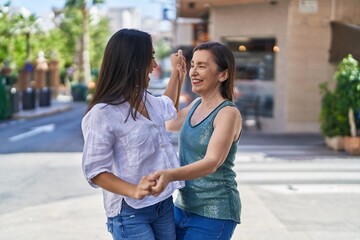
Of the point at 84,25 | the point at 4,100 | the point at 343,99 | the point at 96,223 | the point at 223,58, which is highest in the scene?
the point at 223,58

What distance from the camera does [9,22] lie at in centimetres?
3825

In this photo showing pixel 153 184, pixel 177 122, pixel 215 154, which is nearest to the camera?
pixel 153 184

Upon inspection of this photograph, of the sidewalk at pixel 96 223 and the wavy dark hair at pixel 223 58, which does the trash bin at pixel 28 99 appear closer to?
the sidewalk at pixel 96 223

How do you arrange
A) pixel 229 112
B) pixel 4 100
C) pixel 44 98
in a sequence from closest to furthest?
pixel 229 112 < pixel 4 100 < pixel 44 98

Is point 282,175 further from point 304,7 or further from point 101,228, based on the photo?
point 304,7

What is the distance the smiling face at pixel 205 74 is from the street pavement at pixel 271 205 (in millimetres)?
3378

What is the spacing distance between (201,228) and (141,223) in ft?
1.03

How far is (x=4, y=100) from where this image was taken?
22.6 m

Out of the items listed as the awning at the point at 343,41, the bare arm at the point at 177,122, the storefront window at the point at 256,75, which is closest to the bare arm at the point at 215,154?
the bare arm at the point at 177,122

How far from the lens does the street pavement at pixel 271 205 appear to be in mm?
5918

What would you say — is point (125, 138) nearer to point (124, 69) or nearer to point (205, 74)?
point (124, 69)

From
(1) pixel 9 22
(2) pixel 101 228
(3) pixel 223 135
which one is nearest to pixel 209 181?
(3) pixel 223 135

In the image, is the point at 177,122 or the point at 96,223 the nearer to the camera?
the point at 177,122

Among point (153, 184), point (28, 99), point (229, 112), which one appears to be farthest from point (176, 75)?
point (28, 99)
